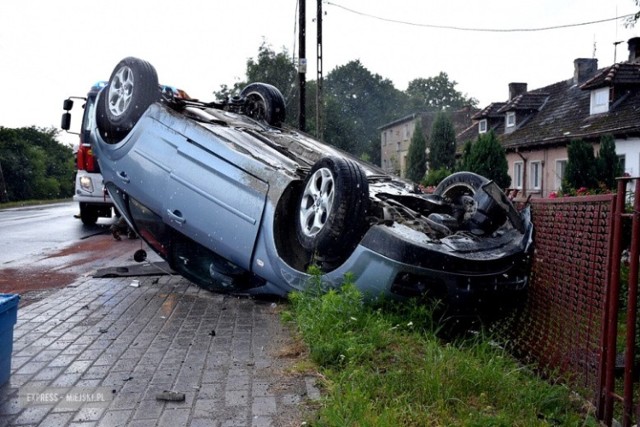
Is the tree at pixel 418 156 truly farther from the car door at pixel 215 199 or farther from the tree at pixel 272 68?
the car door at pixel 215 199

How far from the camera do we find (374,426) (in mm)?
2730

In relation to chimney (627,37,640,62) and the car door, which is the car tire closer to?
the car door

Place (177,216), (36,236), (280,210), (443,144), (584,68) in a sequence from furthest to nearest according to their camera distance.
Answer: (443,144)
(584,68)
(36,236)
(177,216)
(280,210)

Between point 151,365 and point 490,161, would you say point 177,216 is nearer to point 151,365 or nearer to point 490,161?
point 151,365

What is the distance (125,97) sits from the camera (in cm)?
642

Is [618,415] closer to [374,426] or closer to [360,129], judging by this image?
[374,426]

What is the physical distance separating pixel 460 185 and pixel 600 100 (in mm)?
18321

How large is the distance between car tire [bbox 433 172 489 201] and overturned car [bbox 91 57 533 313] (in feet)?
0.04

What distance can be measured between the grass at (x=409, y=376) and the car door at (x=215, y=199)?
1.12 metres

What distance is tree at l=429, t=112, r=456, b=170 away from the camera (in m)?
35.8

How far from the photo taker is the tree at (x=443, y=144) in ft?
118

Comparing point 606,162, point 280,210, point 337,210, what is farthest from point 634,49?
point 337,210

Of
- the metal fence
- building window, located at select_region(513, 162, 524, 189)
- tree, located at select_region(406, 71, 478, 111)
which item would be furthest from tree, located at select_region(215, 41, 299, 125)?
tree, located at select_region(406, 71, 478, 111)

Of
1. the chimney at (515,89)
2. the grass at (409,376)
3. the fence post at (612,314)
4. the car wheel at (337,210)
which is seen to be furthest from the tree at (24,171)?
the fence post at (612,314)
